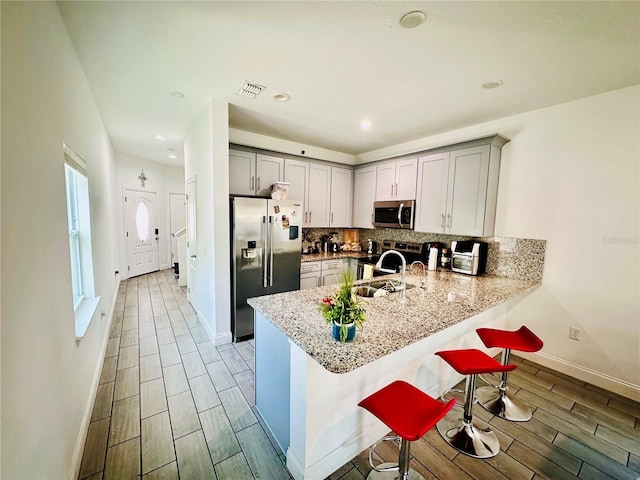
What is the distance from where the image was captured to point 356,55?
1856 millimetres

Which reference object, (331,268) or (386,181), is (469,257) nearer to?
(386,181)

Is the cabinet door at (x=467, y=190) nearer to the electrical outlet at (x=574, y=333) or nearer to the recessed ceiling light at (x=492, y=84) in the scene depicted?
the recessed ceiling light at (x=492, y=84)

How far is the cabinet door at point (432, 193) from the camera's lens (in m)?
3.27

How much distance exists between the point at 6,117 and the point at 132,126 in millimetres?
3421

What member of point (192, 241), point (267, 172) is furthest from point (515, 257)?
point (192, 241)

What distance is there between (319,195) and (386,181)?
1092 millimetres

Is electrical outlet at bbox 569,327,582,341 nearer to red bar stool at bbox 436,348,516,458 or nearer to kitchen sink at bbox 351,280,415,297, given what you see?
red bar stool at bbox 436,348,516,458

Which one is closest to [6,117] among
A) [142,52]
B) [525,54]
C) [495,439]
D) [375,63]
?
[142,52]

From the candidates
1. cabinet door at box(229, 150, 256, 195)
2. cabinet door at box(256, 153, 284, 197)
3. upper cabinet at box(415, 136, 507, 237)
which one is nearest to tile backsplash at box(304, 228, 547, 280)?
upper cabinet at box(415, 136, 507, 237)

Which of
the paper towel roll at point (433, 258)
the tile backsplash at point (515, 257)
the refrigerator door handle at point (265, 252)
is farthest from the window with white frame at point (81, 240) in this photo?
the tile backsplash at point (515, 257)

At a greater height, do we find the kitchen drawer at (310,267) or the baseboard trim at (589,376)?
the kitchen drawer at (310,267)

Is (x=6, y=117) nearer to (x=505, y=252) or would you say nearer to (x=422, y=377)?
(x=422, y=377)

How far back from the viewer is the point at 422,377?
2.04 meters

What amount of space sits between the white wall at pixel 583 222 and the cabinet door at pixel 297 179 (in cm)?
255
